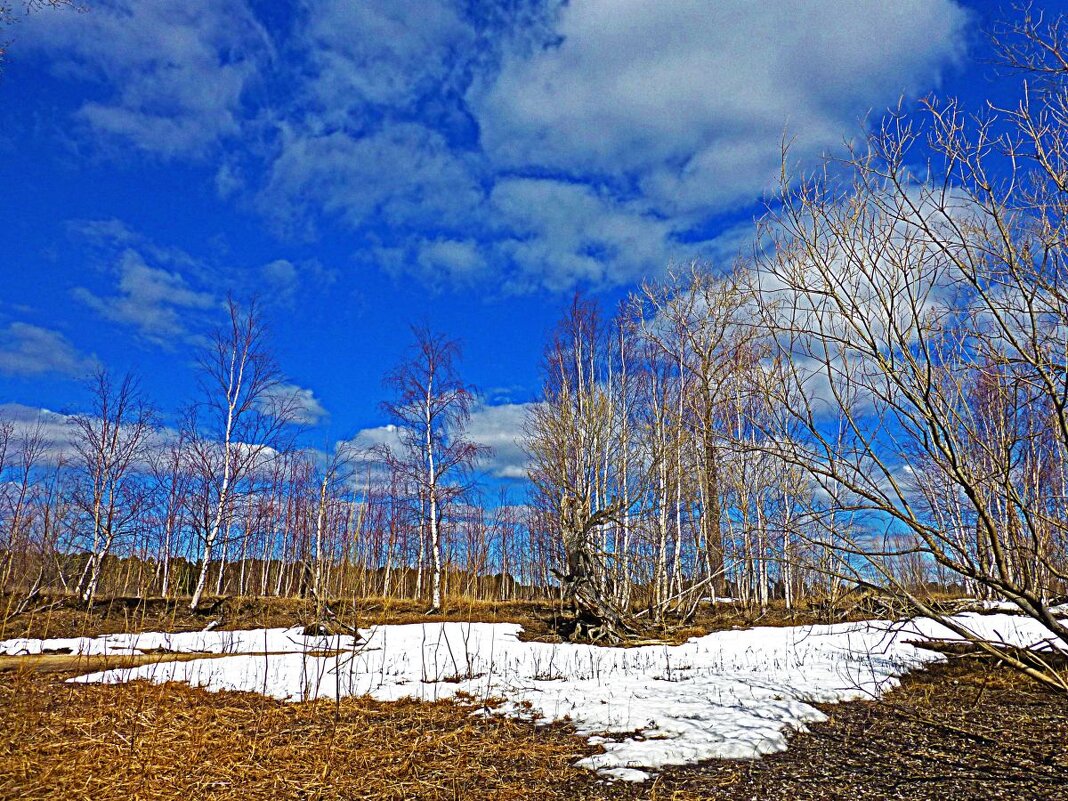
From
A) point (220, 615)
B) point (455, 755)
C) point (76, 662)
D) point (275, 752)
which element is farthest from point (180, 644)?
point (455, 755)

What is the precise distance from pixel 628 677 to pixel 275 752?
177 inches

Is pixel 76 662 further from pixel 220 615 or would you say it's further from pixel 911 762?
pixel 911 762

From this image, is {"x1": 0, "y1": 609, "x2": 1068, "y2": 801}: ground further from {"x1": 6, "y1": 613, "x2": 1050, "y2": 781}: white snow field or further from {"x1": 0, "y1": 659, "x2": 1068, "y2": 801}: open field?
{"x1": 6, "y1": 613, "x2": 1050, "y2": 781}: white snow field

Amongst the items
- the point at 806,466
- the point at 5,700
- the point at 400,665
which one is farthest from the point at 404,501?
the point at 806,466

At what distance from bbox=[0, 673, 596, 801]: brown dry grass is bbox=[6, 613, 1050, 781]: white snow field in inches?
16.1

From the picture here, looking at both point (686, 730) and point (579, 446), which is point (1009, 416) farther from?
point (579, 446)

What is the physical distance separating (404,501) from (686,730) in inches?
636

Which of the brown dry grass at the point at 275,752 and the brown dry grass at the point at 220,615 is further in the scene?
the brown dry grass at the point at 220,615

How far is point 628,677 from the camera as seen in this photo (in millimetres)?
7805

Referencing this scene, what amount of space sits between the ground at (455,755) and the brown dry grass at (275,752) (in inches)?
0.6

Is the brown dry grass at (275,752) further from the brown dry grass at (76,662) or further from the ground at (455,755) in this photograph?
the brown dry grass at (76,662)

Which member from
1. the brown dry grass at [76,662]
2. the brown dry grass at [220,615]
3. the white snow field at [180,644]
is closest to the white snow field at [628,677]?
the white snow field at [180,644]

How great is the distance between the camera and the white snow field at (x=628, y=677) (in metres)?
4.75

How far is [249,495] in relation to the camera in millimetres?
16531
